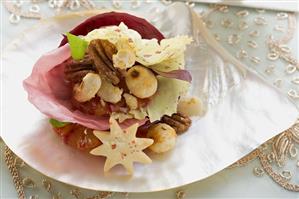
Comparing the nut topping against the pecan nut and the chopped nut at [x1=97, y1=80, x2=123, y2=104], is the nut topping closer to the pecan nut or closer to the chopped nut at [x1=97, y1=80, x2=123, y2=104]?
the chopped nut at [x1=97, y1=80, x2=123, y2=104]

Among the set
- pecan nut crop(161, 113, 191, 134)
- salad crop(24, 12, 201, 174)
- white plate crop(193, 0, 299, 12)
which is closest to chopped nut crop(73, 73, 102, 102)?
salad crop(24, 12, 201, 174)

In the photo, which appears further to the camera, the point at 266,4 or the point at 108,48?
the point at 266,4

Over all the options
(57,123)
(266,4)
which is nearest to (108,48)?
(57,123)

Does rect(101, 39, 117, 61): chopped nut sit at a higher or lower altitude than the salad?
higher

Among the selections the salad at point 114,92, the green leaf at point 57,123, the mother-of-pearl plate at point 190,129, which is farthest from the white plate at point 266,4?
the green leaf at point 57,123

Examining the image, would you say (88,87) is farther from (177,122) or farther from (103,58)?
(177,122)

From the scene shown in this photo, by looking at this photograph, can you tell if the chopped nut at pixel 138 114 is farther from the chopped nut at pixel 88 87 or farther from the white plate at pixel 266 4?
the white plate at pixel 266 4

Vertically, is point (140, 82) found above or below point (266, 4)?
above
